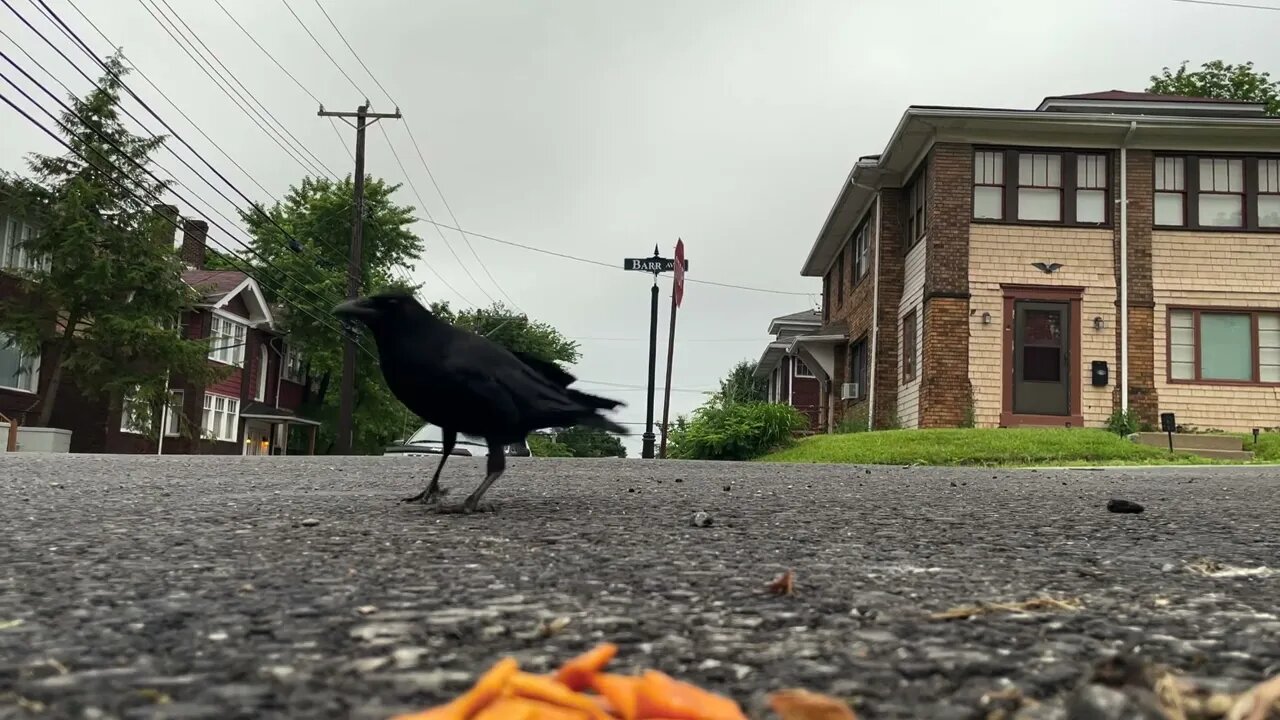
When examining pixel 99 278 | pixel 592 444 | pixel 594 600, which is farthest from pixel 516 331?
pixel 594 600

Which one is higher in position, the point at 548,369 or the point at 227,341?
the point at 227,341

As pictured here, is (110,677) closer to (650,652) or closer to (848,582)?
(650,652)

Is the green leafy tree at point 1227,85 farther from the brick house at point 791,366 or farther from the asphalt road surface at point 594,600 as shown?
the asphalt road surface at point 594,600

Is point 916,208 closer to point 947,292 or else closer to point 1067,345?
point 947,292

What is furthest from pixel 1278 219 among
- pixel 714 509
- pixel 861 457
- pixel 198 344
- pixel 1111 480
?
pixel 198 344

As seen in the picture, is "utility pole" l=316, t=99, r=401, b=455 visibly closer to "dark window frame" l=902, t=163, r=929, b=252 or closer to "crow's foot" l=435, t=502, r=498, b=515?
"dark window frame" l=902, t=163, r=929, b=252

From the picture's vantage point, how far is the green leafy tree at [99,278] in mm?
25625

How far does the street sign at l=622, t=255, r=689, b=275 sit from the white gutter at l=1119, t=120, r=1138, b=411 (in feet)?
25.8

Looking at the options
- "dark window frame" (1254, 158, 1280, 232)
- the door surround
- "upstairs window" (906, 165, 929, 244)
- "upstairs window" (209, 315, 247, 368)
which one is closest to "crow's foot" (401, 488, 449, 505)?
the door surround

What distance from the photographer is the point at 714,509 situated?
4.81 meters

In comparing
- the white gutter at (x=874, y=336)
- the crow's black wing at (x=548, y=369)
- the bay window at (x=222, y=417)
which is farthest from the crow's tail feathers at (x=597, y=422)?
the bay window at (x=222, y=417)

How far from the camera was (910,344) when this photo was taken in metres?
20.4

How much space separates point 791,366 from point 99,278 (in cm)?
2415

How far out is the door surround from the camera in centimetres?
1836
